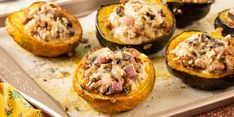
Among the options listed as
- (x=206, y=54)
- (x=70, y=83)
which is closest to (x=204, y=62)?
(x=206, y=54)

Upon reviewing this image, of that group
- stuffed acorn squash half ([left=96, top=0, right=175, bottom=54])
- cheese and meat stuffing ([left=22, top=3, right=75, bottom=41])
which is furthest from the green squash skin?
cheese and meat stuffing ([left=22, top=3, right=75, bottom=41])

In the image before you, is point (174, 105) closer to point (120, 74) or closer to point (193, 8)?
point (120, 74)

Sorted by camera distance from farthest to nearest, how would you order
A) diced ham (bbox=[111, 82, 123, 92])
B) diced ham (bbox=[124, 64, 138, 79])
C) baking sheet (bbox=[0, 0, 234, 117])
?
baking sheet (bbox=[0, 0, 234, 117]) → diced ham (bbox=[124, 64, 138, 79]) → diced ham (bbox=[111, 82, 123, 92])

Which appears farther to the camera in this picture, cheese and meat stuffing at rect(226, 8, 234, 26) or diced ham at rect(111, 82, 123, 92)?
cheese and meat stuffing at rect(226, 8, 234, 26)

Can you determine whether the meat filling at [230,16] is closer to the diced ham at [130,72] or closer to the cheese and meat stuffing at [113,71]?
the cheese and meat stuffing at [113,71]

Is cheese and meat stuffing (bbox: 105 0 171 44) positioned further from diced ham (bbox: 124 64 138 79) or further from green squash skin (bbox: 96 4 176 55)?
diced ham (bbox: 124 64 138 79)

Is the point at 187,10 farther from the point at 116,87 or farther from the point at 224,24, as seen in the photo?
the point at 116,87

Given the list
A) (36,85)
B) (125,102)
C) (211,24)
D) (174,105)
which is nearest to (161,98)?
(174,105)
